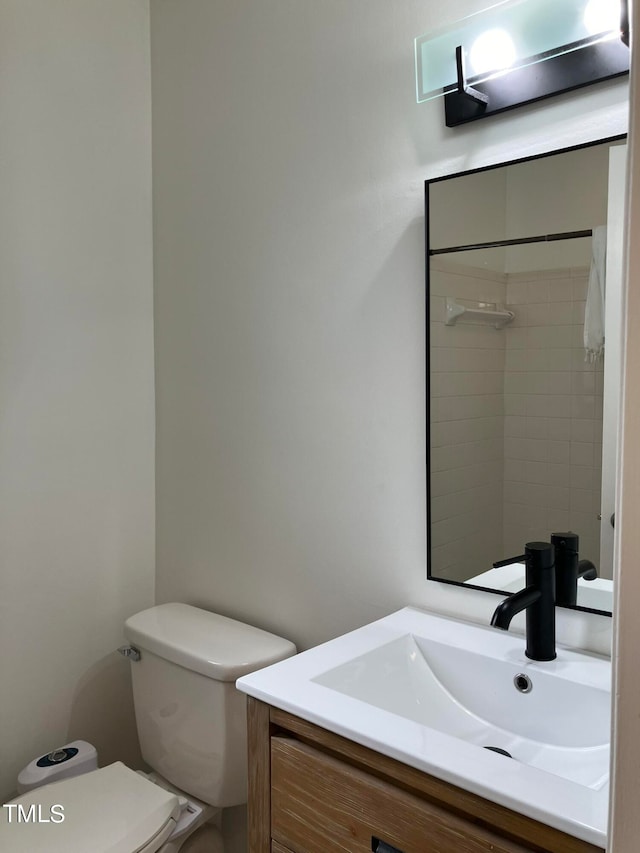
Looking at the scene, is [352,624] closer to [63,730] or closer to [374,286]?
[374,286]

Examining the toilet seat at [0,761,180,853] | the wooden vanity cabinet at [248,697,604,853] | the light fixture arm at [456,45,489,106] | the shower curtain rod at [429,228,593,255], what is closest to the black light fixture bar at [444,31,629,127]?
the light fixture arm at [456,45,489,106]

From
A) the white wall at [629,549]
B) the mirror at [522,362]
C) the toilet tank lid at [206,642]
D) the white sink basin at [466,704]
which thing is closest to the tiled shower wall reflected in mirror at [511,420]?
the mirror at [522,362]

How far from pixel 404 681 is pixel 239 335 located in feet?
3.11

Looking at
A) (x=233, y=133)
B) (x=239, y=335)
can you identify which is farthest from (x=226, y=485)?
(x=233, y=133)

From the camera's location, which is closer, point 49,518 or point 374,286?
point 374,286

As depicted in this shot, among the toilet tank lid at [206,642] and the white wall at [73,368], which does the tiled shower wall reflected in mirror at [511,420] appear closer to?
the toilet tank lid at [206,642]

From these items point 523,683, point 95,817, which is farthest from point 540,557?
point 95,817

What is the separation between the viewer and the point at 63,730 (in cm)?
183

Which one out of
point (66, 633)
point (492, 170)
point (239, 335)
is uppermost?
point (492, 170)

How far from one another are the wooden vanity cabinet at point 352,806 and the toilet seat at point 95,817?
14.7 inches

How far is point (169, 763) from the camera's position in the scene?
64.8 inches

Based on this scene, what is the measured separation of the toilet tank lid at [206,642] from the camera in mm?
1501

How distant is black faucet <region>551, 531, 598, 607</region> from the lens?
1179mm

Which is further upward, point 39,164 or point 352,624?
point 39,164
